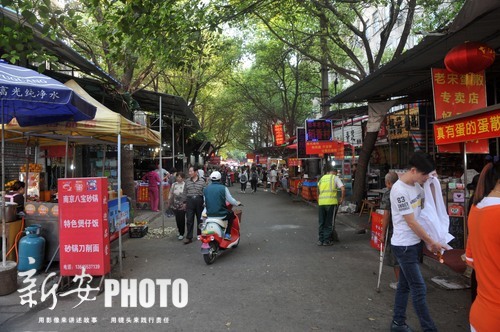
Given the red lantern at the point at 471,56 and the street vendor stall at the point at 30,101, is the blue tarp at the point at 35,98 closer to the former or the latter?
the street vendor stall at the point at 30,101

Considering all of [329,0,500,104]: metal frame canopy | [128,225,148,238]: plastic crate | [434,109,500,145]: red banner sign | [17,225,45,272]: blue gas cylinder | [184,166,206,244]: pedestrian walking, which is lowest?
[128,225,148,238]: plastic crate

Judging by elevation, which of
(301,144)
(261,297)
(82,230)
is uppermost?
(301,144)

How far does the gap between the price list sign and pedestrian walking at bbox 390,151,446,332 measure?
33.3 ft

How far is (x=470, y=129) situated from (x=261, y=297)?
335 centimetres

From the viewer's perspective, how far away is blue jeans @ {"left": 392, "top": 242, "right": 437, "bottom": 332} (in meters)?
3.35

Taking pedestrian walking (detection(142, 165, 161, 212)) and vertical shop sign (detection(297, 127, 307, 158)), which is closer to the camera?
pedestrian walking (detection(142, 165, 161, 212))

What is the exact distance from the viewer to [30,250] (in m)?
5.62

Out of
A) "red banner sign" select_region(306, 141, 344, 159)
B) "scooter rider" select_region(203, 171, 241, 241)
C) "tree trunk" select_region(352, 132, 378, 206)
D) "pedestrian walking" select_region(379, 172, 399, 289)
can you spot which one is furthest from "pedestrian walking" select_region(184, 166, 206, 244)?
"red banner sign" select_region(306, 141, 344, 159)

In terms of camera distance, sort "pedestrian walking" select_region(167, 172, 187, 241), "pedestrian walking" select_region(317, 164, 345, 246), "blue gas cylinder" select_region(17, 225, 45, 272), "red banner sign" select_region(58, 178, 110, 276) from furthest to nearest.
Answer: "pedestrian walking" select_region(167, 172, 187, 241)
"pedestrian walking" select_region(317, 164, 345, 246)
"blue gas cylinder" select_region(17, 225, 45, 272)
"red banner sign" select_region(58, 178, 110, 276)

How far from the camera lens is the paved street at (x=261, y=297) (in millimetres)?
4051

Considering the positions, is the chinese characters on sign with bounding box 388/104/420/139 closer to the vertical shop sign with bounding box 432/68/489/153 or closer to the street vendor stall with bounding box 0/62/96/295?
the vertical shop sign with bounding box 432/68/489/153

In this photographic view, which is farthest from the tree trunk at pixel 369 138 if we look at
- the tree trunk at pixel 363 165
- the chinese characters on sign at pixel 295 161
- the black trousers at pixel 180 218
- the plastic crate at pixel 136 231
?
the chinese characters on sign at pixel 295 161

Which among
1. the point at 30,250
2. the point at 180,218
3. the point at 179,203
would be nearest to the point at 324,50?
the point at 179,203

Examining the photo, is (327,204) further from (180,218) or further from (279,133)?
(279,133)
